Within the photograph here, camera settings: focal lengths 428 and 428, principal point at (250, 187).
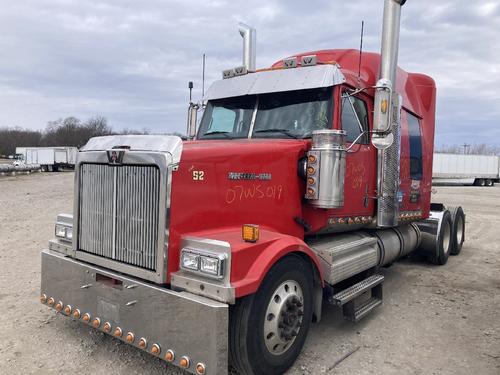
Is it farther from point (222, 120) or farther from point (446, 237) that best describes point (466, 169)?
point (222, 120)

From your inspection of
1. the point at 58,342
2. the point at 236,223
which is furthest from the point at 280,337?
the point at 58,342

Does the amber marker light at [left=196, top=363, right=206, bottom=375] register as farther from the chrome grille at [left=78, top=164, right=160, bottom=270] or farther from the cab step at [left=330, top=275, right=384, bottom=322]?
the cab step at [left=330, top=275, right=384, bottom=322]

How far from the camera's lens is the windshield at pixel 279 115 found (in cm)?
463

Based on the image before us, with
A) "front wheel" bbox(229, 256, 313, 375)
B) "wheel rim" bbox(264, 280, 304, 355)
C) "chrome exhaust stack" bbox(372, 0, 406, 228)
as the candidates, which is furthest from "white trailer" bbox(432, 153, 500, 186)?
"wheel rim" bbox(264, 280, 304, 355)

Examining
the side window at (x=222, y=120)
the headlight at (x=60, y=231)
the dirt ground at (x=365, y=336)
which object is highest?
the side window at (x=222, y=120)

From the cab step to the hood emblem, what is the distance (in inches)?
97.4

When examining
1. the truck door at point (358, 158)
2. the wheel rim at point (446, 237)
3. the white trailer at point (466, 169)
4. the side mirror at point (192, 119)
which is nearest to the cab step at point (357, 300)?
the truck door at point (358, 158)

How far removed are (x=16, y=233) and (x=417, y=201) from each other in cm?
880

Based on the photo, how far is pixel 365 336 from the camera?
4652mm

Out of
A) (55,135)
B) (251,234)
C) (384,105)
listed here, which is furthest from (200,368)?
(55,135)

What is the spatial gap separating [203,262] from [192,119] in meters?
3.13

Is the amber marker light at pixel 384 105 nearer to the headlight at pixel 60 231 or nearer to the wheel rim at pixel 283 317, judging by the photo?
the wheel rim at pixel 283 317

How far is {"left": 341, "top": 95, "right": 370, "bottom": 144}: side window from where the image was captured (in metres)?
4.82

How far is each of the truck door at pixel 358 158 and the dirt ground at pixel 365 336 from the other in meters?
1.41
